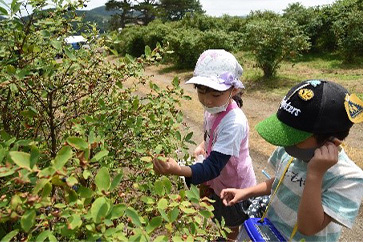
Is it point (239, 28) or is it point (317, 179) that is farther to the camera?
point (239, 28)

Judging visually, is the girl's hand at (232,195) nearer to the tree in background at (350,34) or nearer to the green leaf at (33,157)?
the green leaf at (33,157)

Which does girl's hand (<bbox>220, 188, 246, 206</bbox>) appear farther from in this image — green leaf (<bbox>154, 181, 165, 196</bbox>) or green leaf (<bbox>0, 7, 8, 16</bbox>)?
green leaf (<bbox>0, 7, 8, 16</bbox>)

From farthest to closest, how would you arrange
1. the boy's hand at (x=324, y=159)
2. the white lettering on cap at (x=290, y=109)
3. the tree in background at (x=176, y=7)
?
1. the tree in background at (x=176, y=7)
2. the white lettering on cap at (x=290, y=109)
3. the boy's hand at (x=324, y=159)

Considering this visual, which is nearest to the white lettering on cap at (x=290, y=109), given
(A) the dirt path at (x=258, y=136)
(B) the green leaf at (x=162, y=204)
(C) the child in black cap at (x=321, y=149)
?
(C) the child in black cap at (x=321, y=149)

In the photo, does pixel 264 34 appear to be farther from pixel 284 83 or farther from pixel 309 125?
pixel 309 125

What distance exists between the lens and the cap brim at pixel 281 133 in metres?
1.29

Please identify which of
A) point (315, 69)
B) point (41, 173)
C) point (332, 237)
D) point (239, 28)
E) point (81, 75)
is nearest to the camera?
point (41, 173)

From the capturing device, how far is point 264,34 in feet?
31.6

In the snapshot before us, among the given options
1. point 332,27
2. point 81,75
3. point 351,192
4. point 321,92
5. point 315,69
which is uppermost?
point 81,75

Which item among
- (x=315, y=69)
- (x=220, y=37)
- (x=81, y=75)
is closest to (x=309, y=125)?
(x=81, y=75)

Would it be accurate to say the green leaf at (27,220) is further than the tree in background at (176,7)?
No

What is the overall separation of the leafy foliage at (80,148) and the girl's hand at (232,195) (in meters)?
Result: 0.19

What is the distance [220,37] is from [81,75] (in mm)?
11512

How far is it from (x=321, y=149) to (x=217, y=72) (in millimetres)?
715
